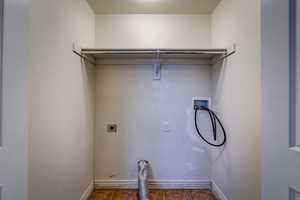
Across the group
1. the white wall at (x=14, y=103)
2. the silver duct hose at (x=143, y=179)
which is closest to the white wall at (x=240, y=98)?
the silver duct hose at (x=143, y=179)

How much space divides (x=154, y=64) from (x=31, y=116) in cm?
178

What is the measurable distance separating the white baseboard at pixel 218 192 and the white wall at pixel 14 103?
7.05 feet

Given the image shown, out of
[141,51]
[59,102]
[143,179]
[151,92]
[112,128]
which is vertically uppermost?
[141,51]

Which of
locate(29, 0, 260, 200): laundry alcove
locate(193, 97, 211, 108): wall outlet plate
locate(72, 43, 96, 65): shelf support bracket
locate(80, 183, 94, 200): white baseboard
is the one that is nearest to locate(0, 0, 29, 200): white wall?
locate(29, 0, 260, 200): laundry alcove

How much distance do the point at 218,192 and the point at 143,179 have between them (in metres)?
0.96

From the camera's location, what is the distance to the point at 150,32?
2.72 m

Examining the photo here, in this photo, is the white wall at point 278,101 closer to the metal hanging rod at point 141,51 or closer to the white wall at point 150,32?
the metal hanging rod at point 141,51

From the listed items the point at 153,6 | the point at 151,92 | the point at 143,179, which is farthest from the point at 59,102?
the point at 153,6

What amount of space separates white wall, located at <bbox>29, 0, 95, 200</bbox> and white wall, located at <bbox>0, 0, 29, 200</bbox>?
514 millimetres

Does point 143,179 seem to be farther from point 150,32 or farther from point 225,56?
point 150,32

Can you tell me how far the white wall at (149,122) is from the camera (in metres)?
2.74

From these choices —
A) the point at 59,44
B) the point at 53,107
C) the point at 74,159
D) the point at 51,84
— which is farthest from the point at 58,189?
the point at 59,44

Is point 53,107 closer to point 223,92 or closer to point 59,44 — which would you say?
point 59,44

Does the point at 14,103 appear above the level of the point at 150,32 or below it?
below
